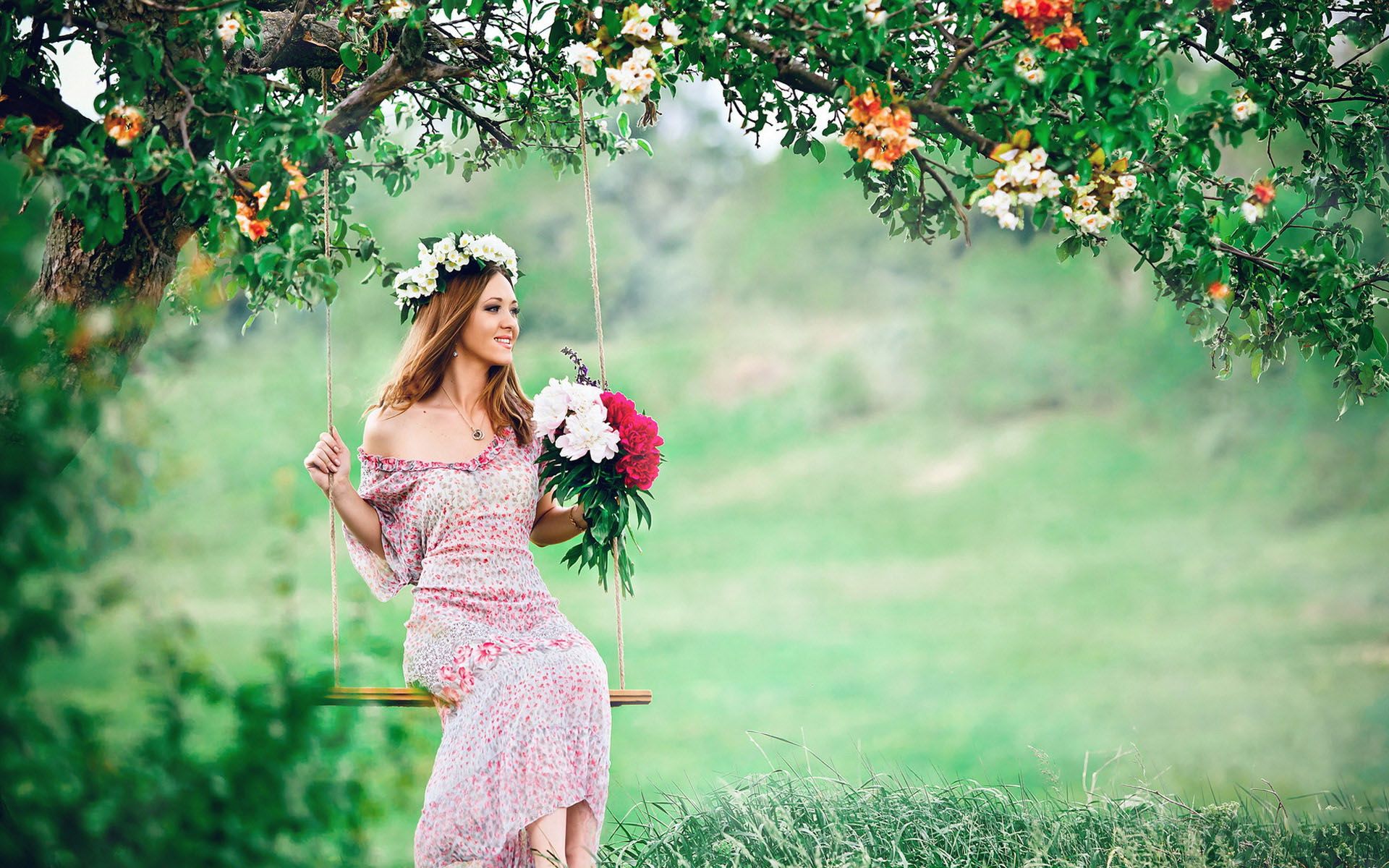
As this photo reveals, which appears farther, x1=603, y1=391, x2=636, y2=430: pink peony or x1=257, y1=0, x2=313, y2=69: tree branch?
x1=257, y1=0, x2=313, y2=69: tree branch

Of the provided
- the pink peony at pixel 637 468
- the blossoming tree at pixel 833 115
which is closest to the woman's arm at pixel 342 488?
the blossoming tree at pixel 833 115

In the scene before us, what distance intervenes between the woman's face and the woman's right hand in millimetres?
423

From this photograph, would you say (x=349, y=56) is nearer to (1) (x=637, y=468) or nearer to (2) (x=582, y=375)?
(2) (x=582, y=375)

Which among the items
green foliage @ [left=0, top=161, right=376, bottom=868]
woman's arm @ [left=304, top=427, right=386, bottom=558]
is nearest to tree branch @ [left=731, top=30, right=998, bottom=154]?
woman's arm @ [left=304, top=427, right=386, bottom=558]

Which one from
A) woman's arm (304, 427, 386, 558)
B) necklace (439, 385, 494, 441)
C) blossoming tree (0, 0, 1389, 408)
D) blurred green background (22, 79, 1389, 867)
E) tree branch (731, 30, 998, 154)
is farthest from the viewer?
→ blurred green background (22, 79, 1389, 867)

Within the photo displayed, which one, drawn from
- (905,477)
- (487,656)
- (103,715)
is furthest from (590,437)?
(905,477)

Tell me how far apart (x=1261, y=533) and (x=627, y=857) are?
13.9 m

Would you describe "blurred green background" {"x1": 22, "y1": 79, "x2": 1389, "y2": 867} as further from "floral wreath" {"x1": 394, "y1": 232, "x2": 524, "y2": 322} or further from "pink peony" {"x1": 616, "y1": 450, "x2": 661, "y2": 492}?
"pink peony" {"x1": 616, "y1": 450, "x2": 661, "y2": 492}

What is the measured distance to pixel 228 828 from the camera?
1678 mm

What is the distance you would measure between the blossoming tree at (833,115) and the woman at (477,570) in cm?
41

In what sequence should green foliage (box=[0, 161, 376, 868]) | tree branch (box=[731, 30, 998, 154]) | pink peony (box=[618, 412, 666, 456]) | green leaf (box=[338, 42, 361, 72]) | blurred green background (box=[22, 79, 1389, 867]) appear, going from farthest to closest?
blurred green background (box=[22, 79, 1389, 867]) < pink peony (box=[618, 412, 666, 456]) < green leaf (box=[338, 42, 361, 72]) < tree branch (box=[731, 30, 998, 154]) < green foliage (box=[0, 161, 376, 868])

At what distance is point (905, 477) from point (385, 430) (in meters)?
13.5

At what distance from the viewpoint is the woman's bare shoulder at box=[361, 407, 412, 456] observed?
11.1 feet

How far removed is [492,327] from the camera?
3.46 m
